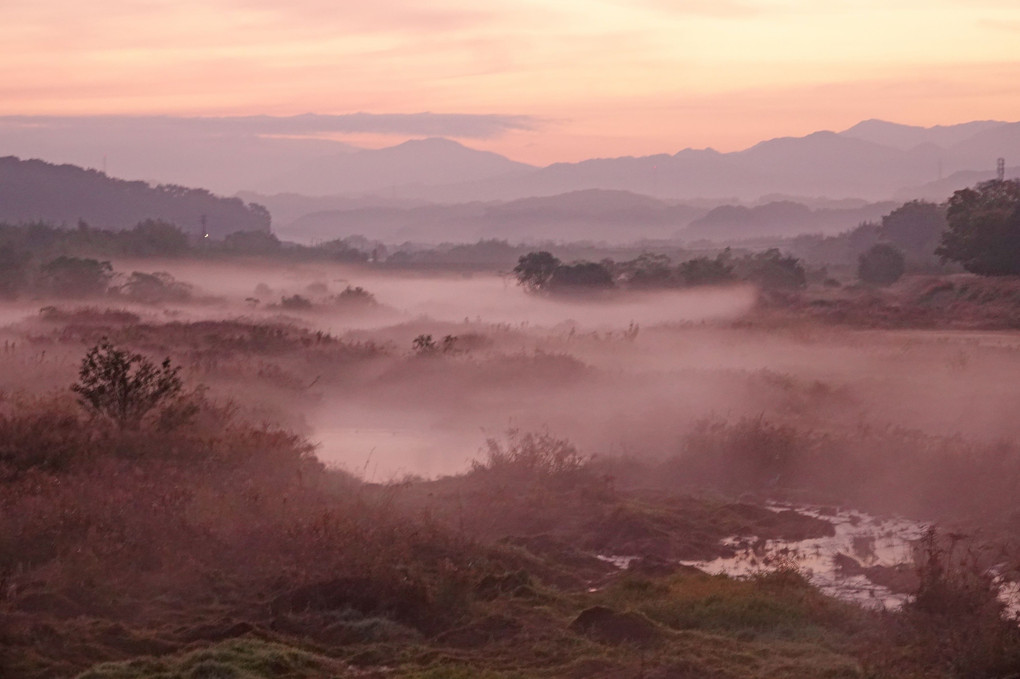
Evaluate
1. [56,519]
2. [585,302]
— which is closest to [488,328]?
[585,302]

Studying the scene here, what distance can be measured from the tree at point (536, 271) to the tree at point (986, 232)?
21123 mm

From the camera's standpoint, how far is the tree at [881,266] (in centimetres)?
7125

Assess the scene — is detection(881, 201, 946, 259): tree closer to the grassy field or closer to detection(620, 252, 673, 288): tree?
detection(620, 252, 673, 288): tree

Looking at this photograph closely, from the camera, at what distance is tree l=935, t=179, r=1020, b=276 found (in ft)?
183

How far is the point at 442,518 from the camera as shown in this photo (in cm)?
1439

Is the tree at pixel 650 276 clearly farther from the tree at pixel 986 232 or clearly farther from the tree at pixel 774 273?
the tree at pixel 986 232

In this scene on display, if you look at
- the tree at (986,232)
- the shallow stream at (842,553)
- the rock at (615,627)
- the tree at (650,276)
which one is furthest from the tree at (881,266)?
the rock at (615,627)

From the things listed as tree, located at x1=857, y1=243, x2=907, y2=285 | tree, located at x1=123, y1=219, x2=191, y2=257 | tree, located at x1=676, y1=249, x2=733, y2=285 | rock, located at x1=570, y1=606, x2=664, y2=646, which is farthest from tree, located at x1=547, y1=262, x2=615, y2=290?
rock, located at x1=570, y1=606, x2=664, y2=646

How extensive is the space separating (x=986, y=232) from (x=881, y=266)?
576 inches

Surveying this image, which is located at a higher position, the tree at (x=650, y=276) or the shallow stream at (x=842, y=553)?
the tree at (x=650, y=276)

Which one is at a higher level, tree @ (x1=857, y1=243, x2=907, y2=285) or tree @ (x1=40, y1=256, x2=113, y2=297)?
tree @ (x1=40, y1=256, x2=113, y2=297)

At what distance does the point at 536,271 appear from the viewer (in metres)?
67.0

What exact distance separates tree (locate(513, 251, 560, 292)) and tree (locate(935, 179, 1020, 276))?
21.1 meters

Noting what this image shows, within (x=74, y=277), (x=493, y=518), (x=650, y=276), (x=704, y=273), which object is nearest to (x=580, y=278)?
(x=650, y=276)
